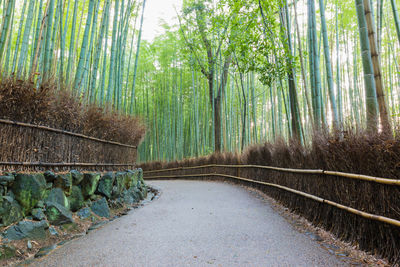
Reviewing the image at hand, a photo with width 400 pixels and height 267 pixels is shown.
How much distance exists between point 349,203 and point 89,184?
2.90 metres

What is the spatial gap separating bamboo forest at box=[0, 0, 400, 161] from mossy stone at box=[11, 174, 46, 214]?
3.04 feet

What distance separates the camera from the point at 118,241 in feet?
8.06

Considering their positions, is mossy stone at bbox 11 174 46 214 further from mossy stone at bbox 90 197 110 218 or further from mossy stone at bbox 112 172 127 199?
mossy stone at bbox 112 172 127 199

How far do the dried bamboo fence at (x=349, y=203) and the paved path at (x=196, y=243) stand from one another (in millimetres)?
292

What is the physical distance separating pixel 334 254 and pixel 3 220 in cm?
255

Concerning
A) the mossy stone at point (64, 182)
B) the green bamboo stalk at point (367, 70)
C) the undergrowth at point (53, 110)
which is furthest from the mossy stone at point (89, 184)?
the green bamboo stalk at point (367, 70)

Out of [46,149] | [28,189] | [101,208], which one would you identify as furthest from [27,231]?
[101,208]

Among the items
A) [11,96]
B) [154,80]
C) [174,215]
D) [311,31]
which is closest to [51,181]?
[11,96]

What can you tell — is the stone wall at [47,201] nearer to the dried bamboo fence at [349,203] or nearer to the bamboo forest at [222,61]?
the bamboo forest at [222,61]

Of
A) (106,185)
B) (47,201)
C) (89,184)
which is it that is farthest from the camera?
(106,185)

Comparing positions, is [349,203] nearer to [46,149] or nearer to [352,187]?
[352,187]

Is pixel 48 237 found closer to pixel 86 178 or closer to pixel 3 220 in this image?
pixel 3 220

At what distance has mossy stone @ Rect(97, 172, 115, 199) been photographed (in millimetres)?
3718

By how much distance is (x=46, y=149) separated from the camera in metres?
2.78
